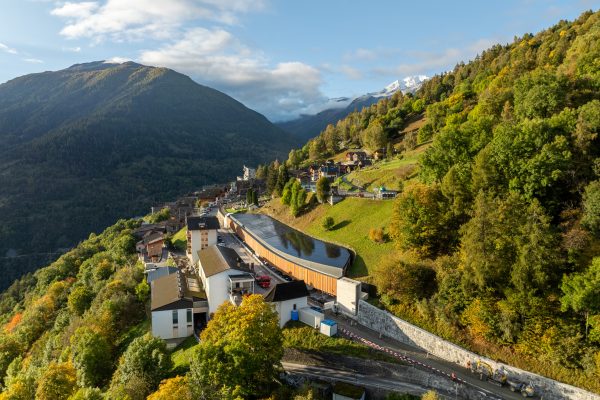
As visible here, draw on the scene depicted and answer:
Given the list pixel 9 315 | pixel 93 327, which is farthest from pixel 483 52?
pixel 9 315

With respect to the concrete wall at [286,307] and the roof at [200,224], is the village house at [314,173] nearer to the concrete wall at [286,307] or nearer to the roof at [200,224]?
the roof at [200,224]

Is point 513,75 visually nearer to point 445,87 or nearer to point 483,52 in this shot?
point 445,87

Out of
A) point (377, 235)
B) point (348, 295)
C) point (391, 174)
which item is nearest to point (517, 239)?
point (348, 295)

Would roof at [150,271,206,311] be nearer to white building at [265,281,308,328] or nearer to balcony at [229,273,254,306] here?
balcony at [229,273,254,306]

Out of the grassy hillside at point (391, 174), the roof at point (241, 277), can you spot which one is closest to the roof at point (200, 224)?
the roof at point (241, 277)

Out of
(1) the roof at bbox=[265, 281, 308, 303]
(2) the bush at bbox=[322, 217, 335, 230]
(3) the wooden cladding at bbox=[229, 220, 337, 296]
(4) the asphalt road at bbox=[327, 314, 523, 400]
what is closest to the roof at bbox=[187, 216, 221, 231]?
(3) the wooden cladding at bbox=[229, 220, 337, 296]

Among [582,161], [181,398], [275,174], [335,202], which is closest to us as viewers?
[181,398]
